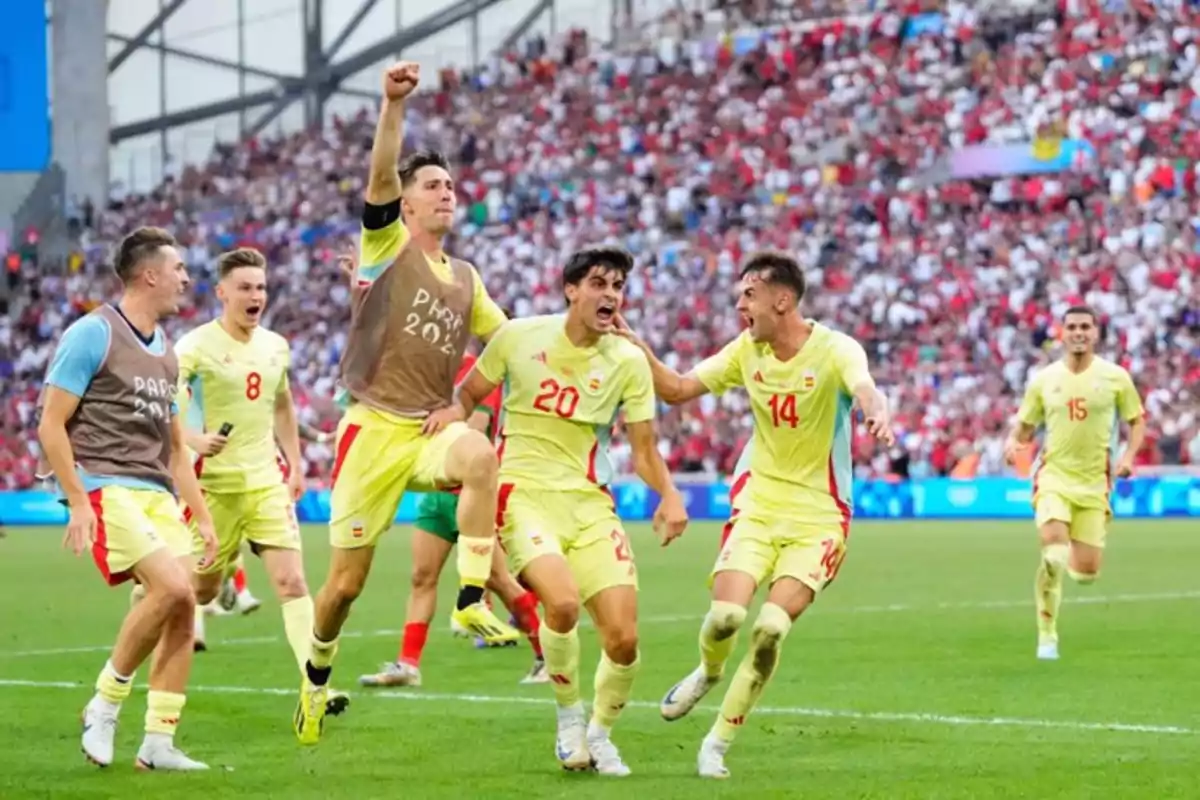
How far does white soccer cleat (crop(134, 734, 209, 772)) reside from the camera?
32.2ft

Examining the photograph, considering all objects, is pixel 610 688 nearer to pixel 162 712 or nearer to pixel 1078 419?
pixel 162 712

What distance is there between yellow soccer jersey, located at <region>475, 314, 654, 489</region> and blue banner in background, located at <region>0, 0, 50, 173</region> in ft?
47.2

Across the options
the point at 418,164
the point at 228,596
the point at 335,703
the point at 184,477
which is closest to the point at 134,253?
the point at 184,477

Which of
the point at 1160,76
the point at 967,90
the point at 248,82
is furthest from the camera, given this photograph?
the point at 248,82

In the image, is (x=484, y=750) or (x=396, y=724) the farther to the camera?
(x=396, y=724)

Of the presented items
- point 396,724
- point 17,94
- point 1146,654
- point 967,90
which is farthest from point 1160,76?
point 396,724

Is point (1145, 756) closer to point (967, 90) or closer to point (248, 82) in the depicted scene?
point (967, 90)

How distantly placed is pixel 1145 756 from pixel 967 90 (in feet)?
112

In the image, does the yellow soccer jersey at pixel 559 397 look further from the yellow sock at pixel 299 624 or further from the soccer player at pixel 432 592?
the soccer player at pixel 432 592

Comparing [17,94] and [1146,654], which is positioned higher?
[17,94]

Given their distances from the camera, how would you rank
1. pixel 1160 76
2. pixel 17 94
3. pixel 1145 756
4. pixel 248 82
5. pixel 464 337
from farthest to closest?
pixel 248 82
pixel 1160 76
pixel 17 94
pixel 464 337
pixel 1145 756

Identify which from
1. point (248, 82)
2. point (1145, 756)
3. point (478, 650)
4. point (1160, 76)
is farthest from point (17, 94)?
point (248, 82)

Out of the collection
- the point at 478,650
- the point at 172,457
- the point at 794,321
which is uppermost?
the point at 794,321

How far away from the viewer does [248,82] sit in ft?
189
